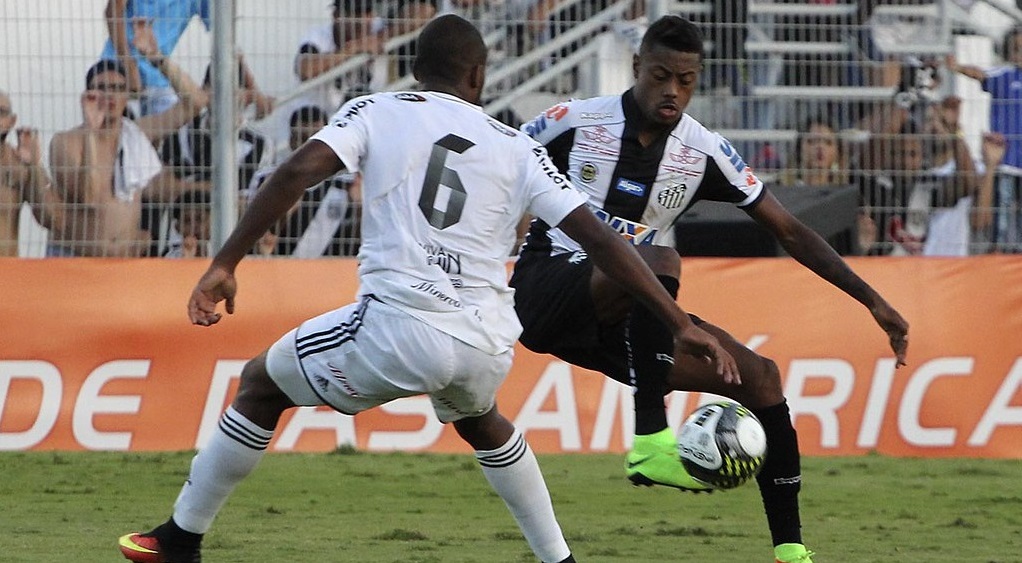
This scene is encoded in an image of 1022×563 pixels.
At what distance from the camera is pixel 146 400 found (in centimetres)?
1047

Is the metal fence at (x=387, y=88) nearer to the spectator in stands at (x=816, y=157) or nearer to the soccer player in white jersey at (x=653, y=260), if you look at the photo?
the spectator in stands at (x=816, y=157)

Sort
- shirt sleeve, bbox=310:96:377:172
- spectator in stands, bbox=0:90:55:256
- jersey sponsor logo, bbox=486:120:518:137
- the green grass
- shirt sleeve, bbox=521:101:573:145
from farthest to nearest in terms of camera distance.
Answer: spectator in stands, bbox=0:90:55:256, the green grass, shirt sleeve, bbox=521:101:573:145, jersey sponsor logo, bbox=486:120:518:137, shirt sleeve, bbox=310:96:377:172

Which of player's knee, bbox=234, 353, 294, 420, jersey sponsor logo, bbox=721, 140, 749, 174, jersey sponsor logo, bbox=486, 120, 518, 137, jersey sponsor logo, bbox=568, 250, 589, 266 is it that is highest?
jersey sponsor logo, bbox=486, 120, 518, 137

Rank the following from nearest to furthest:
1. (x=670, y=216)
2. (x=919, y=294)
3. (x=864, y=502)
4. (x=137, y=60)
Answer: (x=670, y=216), (x=864, y=502), (x=137, y=60), (x=919, y=294)

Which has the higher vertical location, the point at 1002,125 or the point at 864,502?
the point at 1002,125

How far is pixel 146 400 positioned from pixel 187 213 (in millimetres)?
1193

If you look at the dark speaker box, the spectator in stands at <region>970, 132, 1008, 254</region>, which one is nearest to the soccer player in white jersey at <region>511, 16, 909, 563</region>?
the dark speaker box

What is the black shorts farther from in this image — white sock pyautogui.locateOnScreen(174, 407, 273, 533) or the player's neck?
white sock pyautogui.locateOnScreen(174, 407, 273, 533)

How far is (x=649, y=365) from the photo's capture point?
6.31 metres

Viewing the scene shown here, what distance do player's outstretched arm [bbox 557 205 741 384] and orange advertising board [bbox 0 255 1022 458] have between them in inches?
209

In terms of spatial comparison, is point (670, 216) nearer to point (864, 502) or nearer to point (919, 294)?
point (864, 502)

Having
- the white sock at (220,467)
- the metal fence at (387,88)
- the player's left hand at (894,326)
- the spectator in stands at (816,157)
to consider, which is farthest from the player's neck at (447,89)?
the spectator in stands at (816,157)

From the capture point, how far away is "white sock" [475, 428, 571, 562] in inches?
235

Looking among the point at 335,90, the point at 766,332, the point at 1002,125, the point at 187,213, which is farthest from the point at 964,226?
the point at 187,213
